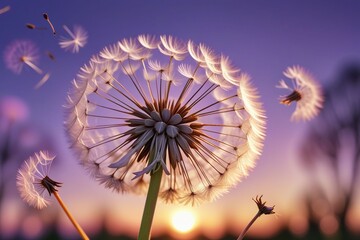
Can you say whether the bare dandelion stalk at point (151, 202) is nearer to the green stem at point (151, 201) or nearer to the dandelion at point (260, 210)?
the green stem at point (151, 201)

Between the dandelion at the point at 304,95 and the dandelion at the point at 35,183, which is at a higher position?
the dandelion at the point at 304,95

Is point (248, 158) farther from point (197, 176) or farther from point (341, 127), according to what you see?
point (341, 127)

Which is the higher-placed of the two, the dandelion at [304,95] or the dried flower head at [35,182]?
the dandelion at [304,95]

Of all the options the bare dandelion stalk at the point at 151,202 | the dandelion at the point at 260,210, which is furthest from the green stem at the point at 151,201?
the dandelion at the point at 260,210

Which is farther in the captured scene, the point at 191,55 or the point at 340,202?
the point at 340,202

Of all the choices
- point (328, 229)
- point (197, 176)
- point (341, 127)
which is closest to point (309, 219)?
point (328, 229)

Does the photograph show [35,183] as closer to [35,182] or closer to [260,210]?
[35,182]

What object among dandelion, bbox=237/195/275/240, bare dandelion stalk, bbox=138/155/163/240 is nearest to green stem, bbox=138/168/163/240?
bare dandelion stalk, bbox=138/155/163/240

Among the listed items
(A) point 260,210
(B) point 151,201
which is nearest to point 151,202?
(B) point 151,201

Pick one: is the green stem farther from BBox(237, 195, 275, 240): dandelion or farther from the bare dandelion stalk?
BBox(237, 195, 275, 240): dandelion

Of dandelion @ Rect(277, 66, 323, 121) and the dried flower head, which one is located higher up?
dandelion @ Rect(277, 66, 323, 121)

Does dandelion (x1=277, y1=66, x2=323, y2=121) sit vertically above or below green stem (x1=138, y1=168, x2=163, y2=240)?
above
